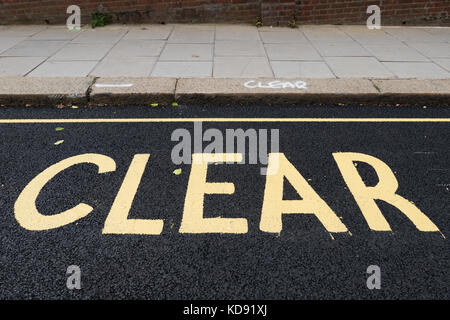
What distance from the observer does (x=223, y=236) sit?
2982mm

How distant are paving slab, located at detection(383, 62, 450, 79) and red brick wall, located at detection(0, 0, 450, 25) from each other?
2967mm

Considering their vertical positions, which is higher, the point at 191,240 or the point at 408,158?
the point at 408,158

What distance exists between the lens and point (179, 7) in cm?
882

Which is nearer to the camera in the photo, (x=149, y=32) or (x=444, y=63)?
(x=444, y=63)

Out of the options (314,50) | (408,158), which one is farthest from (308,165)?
(314,50)

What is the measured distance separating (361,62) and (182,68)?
3161mm

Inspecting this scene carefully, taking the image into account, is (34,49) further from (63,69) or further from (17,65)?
(63,69)

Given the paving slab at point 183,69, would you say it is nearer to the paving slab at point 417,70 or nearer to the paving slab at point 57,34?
the paving slab at point 57,34

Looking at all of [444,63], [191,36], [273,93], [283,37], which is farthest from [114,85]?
[444,63]

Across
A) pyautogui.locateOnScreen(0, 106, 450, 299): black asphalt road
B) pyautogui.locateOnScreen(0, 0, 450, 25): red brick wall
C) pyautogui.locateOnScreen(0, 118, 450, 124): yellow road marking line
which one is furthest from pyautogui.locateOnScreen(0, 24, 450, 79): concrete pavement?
pyautogui.locateOnScreen(0, 106, 450, 299): black asphalt road

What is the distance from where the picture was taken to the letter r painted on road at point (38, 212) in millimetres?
3090

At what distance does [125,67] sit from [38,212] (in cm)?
365

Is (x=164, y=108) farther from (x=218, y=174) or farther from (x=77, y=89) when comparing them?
(x=218, y=174)

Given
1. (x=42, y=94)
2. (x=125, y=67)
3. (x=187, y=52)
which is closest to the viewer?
(x=42, y=94)
